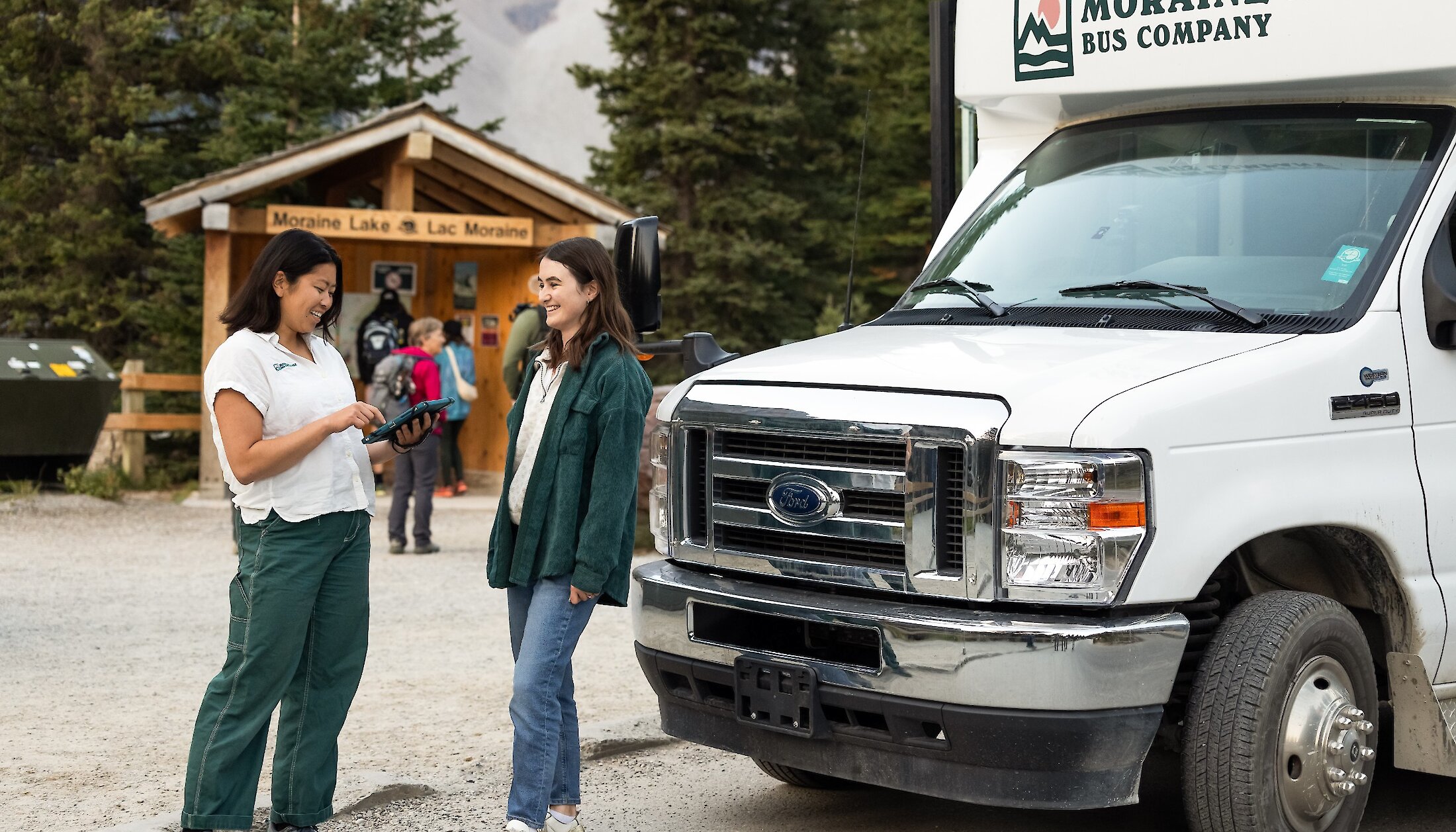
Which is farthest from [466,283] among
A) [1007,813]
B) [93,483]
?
[1007,813]

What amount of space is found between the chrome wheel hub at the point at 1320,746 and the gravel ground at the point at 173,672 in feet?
9.19

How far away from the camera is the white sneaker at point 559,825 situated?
526 cm

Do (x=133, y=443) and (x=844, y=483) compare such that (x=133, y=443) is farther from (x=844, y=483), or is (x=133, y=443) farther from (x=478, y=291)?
(x=844, y=483)

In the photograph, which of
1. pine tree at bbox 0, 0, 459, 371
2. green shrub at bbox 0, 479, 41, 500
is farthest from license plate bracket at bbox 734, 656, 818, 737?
pine tree at bbox 0, 0, 459, 371

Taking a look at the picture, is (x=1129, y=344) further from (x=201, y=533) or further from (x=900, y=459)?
(x=201, y=533)

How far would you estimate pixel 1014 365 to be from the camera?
4559 millimetres

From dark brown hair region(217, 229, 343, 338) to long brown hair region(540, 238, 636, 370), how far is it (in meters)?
Answer: 0.72

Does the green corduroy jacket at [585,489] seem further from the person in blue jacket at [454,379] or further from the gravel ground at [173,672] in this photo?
the person in blue jacket at [454,379]

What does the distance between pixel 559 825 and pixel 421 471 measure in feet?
25.1

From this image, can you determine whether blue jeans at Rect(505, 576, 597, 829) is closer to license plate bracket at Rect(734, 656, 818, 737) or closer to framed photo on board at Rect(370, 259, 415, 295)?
license plate bracket at Rect(734, 656, 818, 737)

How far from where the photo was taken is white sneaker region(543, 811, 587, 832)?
17.3 ft

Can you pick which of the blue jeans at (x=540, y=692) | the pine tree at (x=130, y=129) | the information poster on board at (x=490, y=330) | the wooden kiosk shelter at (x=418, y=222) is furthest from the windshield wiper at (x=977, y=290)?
the pine tree at (x=130, y=129)

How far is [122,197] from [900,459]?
21487 mm

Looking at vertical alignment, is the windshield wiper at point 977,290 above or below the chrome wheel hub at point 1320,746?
above
